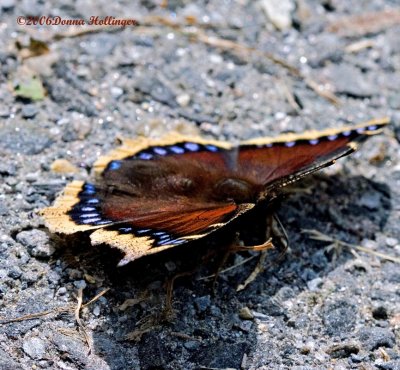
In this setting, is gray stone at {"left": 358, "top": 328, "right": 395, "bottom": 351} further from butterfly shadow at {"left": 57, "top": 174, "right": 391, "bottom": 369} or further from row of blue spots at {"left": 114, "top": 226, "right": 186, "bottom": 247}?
row of blue spots at {"left": 114, "top": 226, "right": 186, "bottom": 247}

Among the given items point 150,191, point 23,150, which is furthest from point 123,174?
point 23,150

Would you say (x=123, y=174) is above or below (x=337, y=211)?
above

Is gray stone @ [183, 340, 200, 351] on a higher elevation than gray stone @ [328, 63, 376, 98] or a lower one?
lower

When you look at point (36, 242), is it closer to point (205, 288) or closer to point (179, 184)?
point (179, 184)

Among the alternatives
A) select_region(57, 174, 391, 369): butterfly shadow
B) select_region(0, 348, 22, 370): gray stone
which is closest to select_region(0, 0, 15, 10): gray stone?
select_region(57, 174, 391, 369): butterfly shadow

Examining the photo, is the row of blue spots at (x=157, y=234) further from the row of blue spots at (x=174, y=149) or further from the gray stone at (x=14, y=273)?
the row of blue spots at (x=174, y=149)

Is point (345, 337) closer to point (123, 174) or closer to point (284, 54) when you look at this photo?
point (123, 174)

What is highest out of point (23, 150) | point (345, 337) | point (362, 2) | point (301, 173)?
point (362, 2)
